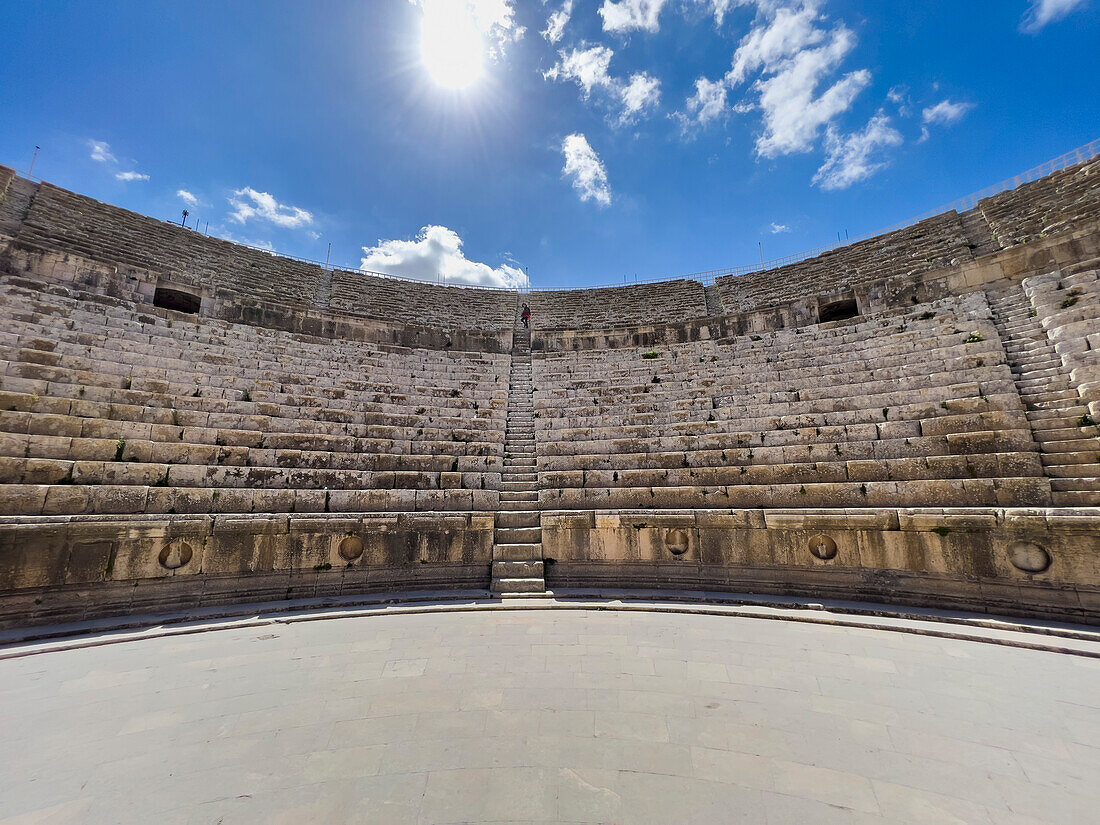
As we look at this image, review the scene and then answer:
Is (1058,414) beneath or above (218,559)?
above

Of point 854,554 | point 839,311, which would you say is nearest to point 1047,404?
point 854,554

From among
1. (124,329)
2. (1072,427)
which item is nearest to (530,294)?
(124,329)

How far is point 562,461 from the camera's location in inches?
395

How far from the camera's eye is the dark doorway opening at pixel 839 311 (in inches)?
528

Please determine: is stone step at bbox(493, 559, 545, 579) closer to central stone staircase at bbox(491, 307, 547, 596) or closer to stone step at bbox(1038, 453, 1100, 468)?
central stone staircase at bbox(491, 307, 547, 596)

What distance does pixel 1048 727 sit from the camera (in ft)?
11.0

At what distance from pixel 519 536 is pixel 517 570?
651mm

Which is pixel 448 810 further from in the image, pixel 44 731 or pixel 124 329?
pixel 124 329

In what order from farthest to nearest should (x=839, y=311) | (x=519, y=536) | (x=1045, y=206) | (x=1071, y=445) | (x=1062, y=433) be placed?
(x=1045, y=206), (x=839, y=311), (x=519, y=536), (x=1062, y=433), (x=1071, y=445)

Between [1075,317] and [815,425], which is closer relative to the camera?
[1075,317]

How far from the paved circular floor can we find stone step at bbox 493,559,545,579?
2.34 metres

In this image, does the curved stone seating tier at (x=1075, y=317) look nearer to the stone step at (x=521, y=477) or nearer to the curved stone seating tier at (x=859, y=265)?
the curved stone seating tier at (x=859, y=265)

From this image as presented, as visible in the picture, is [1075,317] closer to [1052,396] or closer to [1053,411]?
[1052,396]

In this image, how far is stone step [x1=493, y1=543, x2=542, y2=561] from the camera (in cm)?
788
